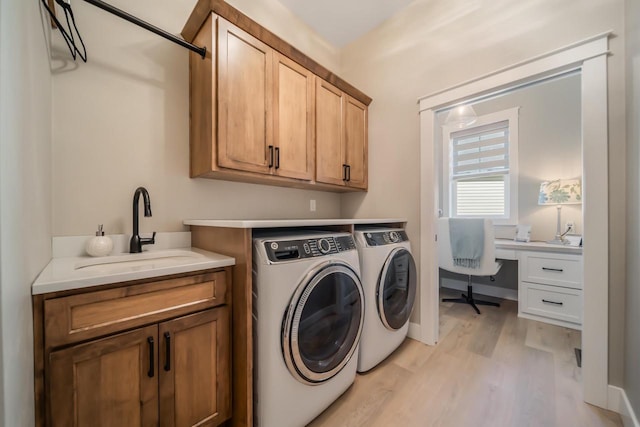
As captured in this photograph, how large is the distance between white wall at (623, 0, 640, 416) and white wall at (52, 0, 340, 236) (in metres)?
2.27

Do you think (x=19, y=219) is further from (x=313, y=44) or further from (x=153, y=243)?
(x=313, y=44)

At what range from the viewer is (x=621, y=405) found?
1253mm

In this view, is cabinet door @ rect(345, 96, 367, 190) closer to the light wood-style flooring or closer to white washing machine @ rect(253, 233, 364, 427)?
white washing machine @ rect(253, 233, 364, 427)

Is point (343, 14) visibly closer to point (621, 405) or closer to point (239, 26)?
point (239, 26)

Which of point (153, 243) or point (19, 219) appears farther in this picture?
point (153, 243)

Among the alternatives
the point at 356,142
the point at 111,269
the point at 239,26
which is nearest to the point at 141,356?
the point at 111,269

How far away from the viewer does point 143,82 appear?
145 cm

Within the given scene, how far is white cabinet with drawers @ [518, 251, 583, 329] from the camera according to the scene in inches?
89.0

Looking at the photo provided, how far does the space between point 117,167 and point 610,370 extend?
9.56ft

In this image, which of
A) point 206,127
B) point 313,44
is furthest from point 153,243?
point 313,44

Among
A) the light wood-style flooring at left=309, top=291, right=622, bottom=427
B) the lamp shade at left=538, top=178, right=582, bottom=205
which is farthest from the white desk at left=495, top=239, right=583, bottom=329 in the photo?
the lamp shade at left=538, top=178, right=582, bottom=205

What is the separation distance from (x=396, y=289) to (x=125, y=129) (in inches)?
78.7

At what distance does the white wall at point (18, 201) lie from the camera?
1.70 ft

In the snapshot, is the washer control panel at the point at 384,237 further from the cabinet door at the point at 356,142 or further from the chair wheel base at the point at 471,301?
the chair wheel base at the point at 471,301
